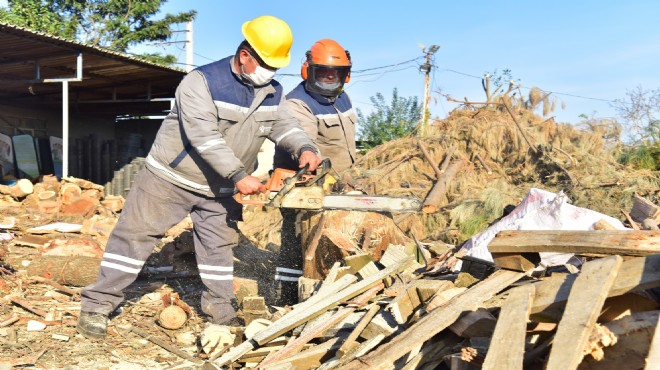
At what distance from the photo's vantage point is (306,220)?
4992 millimetres

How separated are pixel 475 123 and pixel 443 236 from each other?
129 inches

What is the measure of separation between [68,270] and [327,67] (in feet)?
9.18

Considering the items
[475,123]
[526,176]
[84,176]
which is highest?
[475,123]

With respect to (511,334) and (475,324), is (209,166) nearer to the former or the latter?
(475,324)

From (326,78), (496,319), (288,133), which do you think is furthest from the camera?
(326,78)

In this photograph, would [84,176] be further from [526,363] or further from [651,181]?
[526,363]

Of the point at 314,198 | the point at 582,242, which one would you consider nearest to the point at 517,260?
the point at 582,242

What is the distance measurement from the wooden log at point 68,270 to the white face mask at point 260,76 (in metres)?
2.23

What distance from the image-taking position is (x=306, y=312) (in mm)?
3678

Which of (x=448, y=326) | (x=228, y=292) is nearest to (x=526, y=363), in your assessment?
(x=448, y=326)

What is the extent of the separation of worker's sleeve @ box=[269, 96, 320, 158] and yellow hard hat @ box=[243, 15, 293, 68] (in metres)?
0.45

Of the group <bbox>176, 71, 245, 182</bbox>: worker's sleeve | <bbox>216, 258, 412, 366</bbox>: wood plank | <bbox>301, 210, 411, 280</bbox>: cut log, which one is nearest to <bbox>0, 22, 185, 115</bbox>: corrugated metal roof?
<bbox>176, 71, 245, 182</bbox>: worker's sleeve

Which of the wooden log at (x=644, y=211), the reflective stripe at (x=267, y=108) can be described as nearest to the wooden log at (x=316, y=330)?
the reflective stripe at (x=267, y=108)

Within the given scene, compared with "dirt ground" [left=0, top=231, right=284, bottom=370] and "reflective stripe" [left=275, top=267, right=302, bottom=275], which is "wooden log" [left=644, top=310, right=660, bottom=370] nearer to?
"dirt ground" [left=0, top=231, right=284, bottom=370]
